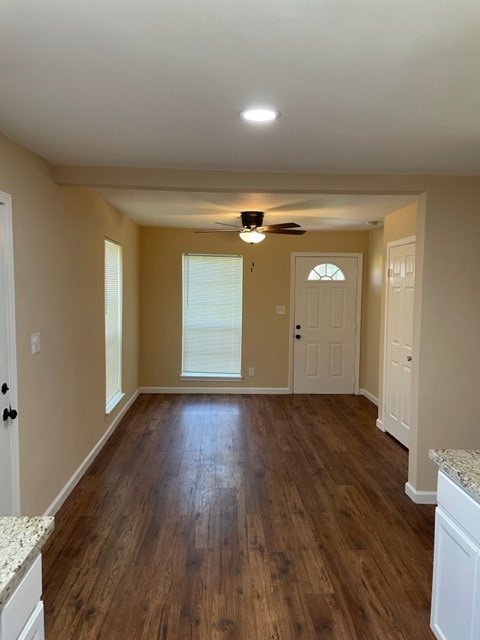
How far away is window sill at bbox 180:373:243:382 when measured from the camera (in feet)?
20.8

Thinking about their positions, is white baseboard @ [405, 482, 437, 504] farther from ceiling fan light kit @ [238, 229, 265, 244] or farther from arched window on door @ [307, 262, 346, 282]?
arched window on door @ [307, 262, 346, 282]

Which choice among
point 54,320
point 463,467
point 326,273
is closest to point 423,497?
point 463,467

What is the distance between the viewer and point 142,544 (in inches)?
104

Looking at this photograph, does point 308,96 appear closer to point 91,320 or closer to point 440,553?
point 440,553

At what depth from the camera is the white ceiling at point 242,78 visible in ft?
4.19

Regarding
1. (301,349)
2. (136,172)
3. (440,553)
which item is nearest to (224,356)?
(301,349)

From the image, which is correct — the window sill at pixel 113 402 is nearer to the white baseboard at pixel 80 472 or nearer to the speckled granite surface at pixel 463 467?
the white baseboard at pixel 80 472

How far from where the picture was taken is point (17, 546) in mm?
1164

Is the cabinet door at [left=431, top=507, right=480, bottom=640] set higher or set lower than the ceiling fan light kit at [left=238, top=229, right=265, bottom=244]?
lower

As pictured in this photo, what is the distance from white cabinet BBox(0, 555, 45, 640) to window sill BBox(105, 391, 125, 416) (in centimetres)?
330

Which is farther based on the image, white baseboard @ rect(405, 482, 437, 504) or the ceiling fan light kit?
the ceiling fan light kit

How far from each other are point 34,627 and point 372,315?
551cm

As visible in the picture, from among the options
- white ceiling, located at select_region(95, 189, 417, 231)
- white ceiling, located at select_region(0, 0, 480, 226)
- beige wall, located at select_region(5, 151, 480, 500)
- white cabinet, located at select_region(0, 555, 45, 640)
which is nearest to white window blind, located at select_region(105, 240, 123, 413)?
white ceiling, located at select_region(95, 189, 417, 231)

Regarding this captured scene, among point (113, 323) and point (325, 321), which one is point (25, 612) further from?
point (325, 321)
